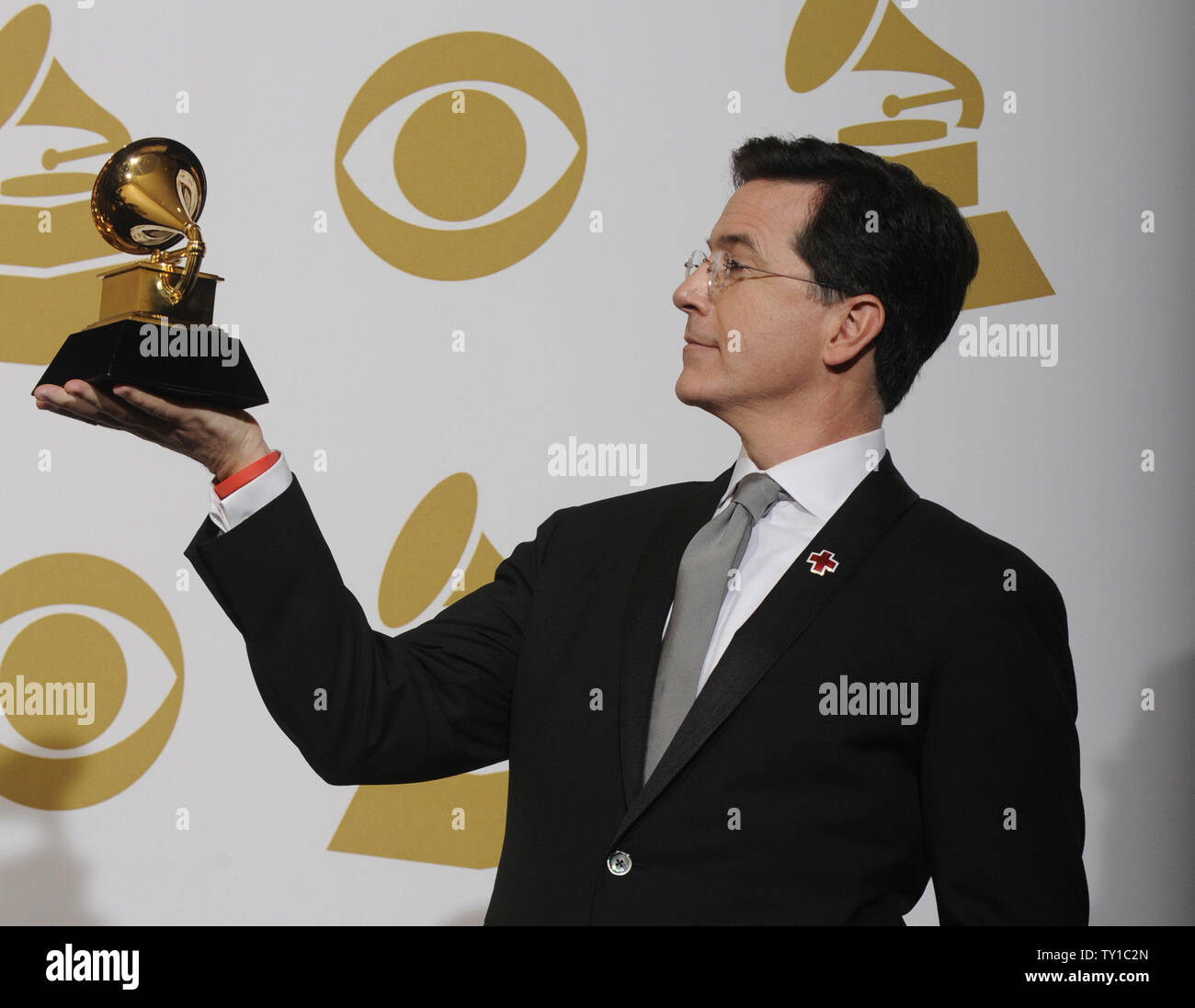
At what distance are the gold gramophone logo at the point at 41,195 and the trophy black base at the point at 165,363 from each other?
54.0 inches

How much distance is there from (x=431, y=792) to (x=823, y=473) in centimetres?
131

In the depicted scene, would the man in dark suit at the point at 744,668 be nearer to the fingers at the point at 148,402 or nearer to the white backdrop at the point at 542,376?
the fingers at the point at 148,402

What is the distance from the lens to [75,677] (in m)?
2.55

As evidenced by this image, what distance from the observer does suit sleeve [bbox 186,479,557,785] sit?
4.16 feet

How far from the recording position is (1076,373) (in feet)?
8.83

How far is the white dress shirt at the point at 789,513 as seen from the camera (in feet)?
4.68

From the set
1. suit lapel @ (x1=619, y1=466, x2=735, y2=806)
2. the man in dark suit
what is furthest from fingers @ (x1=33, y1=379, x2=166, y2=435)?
suit lapel @ (x1=619, y1=466, x2=735, y2=806)

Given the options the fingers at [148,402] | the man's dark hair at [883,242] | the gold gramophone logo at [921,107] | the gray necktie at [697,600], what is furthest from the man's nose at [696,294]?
the gold gramophone logo at [921,107]

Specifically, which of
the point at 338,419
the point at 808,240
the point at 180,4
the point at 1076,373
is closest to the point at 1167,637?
the point at 1076,373

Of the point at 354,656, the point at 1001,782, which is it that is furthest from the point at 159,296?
the point at 1001,782

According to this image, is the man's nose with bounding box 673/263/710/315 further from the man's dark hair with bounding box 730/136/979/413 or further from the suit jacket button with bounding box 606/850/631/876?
the suit jacket button with bounding box 606/850/631/876

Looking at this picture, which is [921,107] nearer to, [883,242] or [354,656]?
[883,242]

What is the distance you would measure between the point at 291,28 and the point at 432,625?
61.1 inches

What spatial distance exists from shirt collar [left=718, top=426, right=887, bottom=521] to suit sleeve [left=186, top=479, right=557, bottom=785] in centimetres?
30
